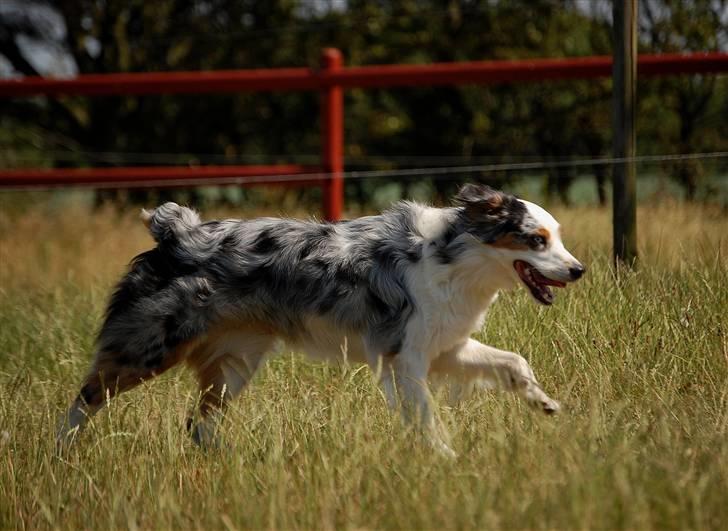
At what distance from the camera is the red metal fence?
6.69 meters

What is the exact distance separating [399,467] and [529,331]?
5.71 feet

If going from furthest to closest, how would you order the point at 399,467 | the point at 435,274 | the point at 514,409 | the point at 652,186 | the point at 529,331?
the point at 652,186 → the point at 529,331 → the point at 435,274 → the point at 514,409 → the point at 399,467

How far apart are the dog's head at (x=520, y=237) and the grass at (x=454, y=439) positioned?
0.38m

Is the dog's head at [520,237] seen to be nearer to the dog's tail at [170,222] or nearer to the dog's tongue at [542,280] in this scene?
the dog's tongue at [542,280]

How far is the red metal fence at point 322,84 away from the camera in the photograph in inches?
263

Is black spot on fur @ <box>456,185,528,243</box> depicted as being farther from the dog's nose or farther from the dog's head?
the dog's nose

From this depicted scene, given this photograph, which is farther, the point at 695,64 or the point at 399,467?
the point at 695,64

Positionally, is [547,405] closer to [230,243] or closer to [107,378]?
[230,243]

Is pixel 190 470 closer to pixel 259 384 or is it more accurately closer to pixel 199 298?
pixel 199 298

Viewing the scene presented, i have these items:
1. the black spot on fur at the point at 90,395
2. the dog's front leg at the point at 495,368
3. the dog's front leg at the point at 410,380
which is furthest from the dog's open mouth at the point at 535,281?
the black spot on fur at the point at 90,395

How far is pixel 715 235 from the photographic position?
247 inches

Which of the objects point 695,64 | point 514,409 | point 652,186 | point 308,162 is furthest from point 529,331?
point 308,162

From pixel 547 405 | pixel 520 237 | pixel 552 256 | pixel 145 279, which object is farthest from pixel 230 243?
pixel 547 405

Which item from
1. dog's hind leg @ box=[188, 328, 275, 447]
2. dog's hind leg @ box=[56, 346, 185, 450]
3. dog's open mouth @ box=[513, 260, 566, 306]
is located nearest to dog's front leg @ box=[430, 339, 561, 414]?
dog's open mouth @ box=[513, 260, 566, 306]
